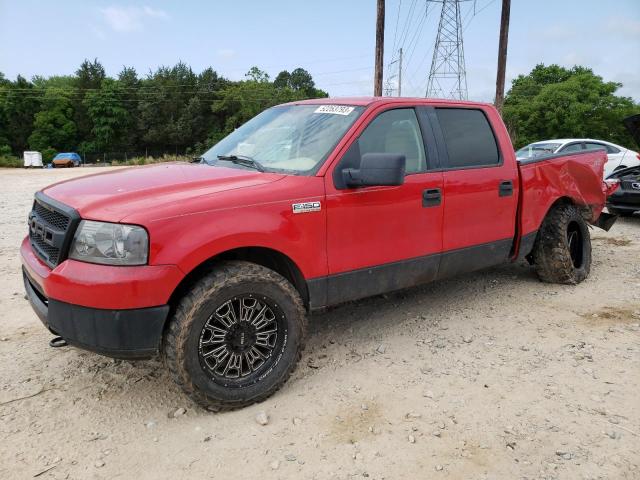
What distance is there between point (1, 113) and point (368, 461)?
77947mm

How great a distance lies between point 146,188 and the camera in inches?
120

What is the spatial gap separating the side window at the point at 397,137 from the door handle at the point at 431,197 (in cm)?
18

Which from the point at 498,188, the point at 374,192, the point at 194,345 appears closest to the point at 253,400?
the point at 194,345

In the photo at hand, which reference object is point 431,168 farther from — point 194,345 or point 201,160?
point 194,345

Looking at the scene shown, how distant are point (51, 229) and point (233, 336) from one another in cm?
122

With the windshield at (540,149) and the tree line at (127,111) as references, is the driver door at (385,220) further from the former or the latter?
the tree line at (127,111)

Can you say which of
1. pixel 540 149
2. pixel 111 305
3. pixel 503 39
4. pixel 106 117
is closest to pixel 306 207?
pixel 111 305

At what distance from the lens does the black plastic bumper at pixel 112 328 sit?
Answer: 2.68m

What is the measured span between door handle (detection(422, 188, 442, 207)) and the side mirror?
27.6 inches

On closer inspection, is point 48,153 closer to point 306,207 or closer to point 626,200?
point 626,200

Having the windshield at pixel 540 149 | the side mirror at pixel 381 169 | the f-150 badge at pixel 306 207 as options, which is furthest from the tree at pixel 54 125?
the side mirror at pixel 381 169

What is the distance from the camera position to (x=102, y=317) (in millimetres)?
2676

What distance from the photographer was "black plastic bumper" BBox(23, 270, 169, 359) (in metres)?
2.68

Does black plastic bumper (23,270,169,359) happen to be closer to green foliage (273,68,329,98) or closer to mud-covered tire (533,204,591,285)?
mud-covered tire (533,204,591,285)
